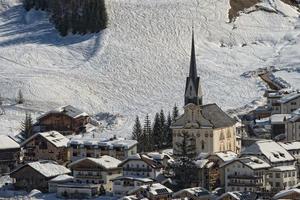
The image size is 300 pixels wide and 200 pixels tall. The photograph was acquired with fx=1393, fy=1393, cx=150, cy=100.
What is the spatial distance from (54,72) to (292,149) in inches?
1593

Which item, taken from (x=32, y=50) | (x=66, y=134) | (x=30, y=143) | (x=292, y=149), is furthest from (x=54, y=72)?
(x=292, y=149)

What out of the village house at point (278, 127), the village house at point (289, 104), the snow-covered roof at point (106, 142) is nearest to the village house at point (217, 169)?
the snow-covered roof at point (106, 142)

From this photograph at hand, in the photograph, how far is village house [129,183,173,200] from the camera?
95500 millimetres

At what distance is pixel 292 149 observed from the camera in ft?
343

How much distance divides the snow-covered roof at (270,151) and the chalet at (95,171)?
9.79 m

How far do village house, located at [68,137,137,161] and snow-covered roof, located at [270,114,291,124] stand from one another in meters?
13.8

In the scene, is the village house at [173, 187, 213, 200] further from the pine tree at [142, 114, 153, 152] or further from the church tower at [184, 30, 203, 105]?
the pine tree at [142, 114, 153, 152]

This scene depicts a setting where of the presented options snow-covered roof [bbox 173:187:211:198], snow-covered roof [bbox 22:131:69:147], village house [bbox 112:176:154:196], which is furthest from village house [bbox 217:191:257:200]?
snow-covered roof [bbox 22:131:69:147]

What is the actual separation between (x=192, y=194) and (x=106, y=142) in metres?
15.3

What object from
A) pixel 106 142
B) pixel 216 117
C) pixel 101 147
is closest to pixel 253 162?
pixel 216 117

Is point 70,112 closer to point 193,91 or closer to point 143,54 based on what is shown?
point 193,91

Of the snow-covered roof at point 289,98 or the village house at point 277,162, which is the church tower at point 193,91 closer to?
the village house at point 277,162

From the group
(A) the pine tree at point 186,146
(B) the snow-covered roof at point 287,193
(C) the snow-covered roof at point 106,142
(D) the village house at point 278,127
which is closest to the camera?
(B) the snow-covered roof at point 287,193

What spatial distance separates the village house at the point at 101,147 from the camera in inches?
4252
